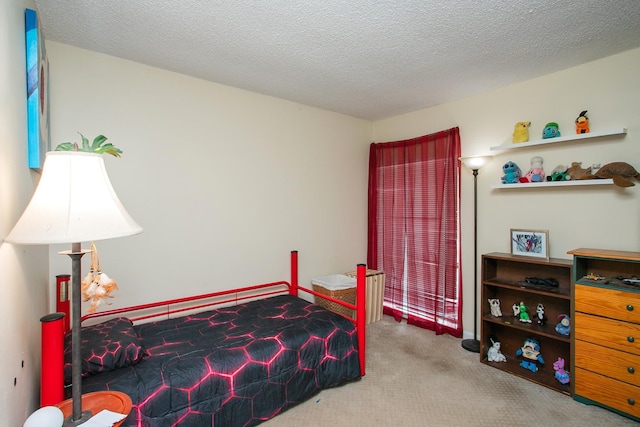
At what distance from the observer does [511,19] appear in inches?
75.2

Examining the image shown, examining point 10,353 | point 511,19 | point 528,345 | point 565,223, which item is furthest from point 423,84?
point 10,353

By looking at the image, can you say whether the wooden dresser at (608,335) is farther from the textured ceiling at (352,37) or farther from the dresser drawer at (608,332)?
the textured ceiling at (352,37)

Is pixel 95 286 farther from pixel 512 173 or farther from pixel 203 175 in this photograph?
pixel 512 173

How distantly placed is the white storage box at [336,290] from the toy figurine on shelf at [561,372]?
181 cm

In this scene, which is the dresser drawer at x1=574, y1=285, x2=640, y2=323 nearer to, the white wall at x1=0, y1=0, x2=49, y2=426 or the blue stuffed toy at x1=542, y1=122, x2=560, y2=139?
the blue stuffed toy at x1=542, y1=122, x2=560, y2=139

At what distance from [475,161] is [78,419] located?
10.6ft

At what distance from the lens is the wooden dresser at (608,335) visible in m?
2.00

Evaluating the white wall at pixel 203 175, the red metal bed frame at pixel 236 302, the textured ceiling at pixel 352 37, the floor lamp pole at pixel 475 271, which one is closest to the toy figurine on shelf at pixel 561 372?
the floor lamp pole at pixel 475 271

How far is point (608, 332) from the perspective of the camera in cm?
210

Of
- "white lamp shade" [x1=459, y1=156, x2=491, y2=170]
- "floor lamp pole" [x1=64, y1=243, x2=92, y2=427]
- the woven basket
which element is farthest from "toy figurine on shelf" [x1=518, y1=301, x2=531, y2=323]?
"floor lamp pole" [x1=64, y1=243, x2=92, y2=427]

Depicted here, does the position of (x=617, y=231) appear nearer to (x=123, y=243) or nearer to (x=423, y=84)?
(x=423, y=84)

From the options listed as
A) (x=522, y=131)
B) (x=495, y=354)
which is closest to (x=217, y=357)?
(x=495, y=354)

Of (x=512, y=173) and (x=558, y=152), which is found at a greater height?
(x=558, y=152)

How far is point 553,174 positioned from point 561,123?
1.46ft
